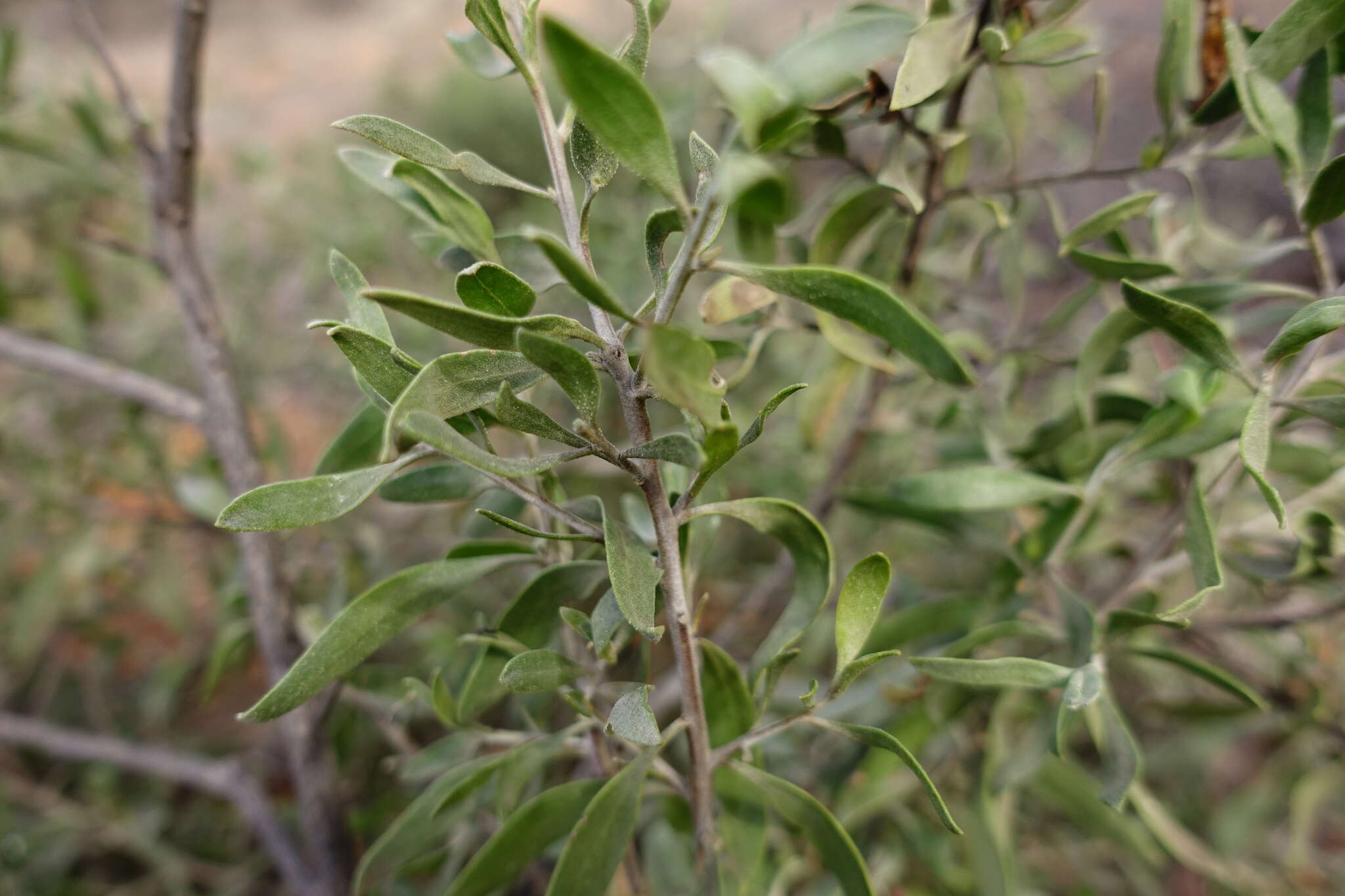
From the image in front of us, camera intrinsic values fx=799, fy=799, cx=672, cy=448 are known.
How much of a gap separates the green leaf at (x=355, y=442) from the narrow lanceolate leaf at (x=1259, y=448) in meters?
0.32

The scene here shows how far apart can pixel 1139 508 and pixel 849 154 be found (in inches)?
22.6

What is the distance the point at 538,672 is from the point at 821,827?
0.14 m

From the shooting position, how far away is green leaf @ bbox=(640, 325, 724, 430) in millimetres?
197

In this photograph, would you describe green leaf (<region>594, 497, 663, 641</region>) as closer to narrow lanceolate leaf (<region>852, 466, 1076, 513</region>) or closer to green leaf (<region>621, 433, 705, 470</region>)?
green leaf (<region>621, 433, 705, 470</region>)

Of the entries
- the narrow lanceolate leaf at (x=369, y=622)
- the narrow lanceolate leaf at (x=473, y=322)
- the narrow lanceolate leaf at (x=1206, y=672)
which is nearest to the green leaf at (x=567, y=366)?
the narrow lanceolate leaf at (x=473, y=322)

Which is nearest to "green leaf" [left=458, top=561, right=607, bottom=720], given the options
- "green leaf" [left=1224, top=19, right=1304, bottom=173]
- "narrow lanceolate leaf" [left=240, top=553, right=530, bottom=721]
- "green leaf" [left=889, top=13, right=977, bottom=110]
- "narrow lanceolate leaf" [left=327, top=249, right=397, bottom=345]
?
"narrow lanceolate leaf" [left=240, top=553, right=530, bottom=721]

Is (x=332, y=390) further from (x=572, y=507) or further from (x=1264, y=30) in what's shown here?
(x=1264, y=30)

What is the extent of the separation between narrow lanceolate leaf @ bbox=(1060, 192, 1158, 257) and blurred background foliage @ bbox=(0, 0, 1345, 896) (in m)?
0.10

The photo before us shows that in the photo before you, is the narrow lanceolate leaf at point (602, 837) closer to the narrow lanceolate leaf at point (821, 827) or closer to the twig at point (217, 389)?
the narrow lanceolate leaf at point (821, 827)

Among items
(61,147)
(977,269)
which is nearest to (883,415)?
(977,269)

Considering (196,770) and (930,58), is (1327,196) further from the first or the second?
(196,770)

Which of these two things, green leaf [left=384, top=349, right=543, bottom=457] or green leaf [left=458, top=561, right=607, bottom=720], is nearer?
green leaf [left=384, top=349, right=543, bottom=457]

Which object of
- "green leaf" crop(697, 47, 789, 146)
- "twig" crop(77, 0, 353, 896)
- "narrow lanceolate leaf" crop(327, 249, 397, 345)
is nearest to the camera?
"green leaf" crop(697, 47, 789, 146)

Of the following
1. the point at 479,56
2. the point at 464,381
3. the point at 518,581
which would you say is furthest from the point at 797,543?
the point at 518,581
